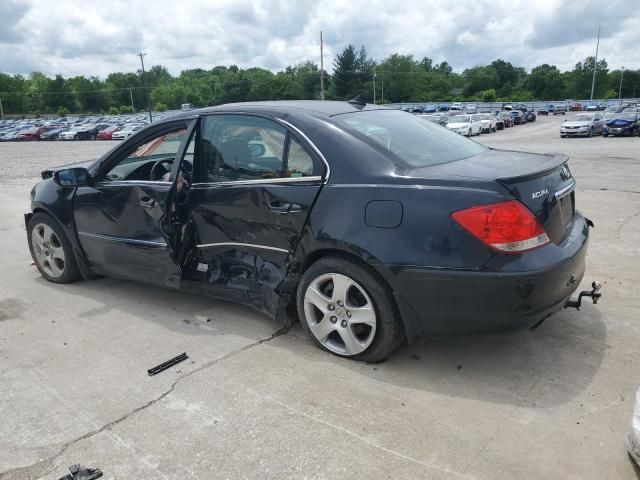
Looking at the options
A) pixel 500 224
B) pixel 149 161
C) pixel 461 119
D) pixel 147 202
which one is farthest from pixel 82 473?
pixel 461 119

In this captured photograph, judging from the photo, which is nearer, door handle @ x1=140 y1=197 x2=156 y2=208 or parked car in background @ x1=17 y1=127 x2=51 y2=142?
door handle @ x1=140 y1=197 x2=156 y2=208

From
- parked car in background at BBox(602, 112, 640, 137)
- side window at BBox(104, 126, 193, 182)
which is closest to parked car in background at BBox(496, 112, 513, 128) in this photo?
parked car in background at BBox(602, 112, 640, 137)

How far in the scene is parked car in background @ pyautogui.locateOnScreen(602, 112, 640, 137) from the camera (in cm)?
2758

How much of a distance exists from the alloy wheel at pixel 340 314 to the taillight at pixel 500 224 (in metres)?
0.75

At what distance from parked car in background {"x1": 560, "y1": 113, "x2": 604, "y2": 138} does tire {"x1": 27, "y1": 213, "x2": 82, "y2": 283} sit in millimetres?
31147

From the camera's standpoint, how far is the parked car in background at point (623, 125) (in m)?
27.6

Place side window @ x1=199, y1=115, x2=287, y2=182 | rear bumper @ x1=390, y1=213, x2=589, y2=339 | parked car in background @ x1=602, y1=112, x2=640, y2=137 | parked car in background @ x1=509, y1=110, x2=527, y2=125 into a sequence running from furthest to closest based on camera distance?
parked car in background @ x1=509, y1=110, x2=527, y2=125
parked car in background @ x1=602, y1=112, x2=640, y2=137
side window @ x1=199, y1=115, x2=287, y2=182
rear bumper @ x1=390, y1=213, x2=589, y2=339

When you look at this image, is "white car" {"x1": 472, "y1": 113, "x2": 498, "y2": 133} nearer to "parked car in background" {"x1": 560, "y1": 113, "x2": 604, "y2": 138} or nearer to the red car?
"parked car in background" {"x1": 560, "y1": 113, "x2": 604, "y2": 138}

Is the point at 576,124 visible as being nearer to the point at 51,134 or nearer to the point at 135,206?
the point at 135,206

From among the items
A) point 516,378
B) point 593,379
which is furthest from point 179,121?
point 593,379

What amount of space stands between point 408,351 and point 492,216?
1.15 metres

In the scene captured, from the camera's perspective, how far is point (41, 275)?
5.42m

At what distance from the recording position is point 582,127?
30.3 metres

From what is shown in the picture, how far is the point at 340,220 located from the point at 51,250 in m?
3.32
